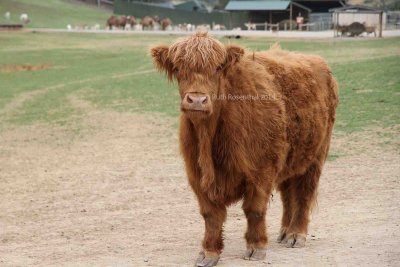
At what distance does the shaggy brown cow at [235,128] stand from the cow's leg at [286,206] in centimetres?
22

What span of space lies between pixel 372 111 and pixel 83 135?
6.41 metres

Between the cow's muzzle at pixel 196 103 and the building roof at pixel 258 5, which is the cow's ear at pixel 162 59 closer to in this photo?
the cow's muzzle at pixel 196 103

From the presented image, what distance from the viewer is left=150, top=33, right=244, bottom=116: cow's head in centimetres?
766

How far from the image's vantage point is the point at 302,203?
30.6 feet

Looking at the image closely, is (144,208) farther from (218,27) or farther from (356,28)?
(218,27)

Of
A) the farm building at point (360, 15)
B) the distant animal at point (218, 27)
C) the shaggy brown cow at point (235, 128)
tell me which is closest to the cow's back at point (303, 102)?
the shaggy brown cow at point (235, 128)

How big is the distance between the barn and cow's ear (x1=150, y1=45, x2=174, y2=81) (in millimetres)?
63291

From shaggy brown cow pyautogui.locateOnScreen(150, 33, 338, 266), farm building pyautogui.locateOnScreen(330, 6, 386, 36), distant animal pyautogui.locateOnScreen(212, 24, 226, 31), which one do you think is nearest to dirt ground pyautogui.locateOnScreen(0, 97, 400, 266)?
shaggy brown cow pyautogui.locateOnScreen(150, 33, 338, 266)

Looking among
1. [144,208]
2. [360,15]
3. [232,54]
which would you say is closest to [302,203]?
[232,54]

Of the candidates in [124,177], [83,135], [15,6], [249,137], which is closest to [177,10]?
[15,6]

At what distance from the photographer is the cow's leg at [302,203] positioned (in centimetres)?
901

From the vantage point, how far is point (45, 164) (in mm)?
16109

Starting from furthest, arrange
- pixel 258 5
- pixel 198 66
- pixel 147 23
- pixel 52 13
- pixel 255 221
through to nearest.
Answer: pixel 52 13 → pixel 147 23 → pixel 258 5 → pixel 255 221 → pixel 198 66

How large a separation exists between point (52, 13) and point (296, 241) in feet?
249
